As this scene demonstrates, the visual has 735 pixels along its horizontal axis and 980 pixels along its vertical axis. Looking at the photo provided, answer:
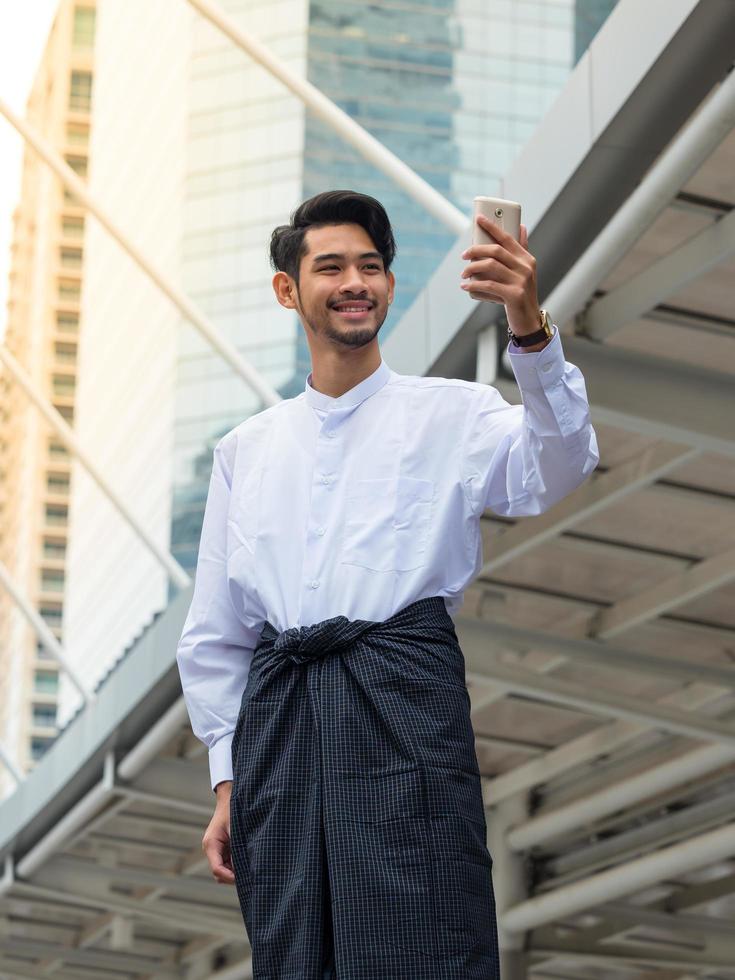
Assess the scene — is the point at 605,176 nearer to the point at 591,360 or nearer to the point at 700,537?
the point at 591,360

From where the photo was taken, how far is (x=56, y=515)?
4205 inches

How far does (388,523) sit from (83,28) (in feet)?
348

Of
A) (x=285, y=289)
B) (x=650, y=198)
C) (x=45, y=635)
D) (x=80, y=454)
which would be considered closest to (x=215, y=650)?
(x=285, y=289)

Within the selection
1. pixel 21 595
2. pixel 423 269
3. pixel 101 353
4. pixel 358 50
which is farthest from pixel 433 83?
pixel 21 595

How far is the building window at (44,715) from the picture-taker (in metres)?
101

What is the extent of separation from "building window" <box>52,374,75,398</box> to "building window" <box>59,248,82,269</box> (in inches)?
308

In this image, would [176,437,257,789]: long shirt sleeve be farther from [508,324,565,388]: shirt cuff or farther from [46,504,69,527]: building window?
[46,504,69,527]: building window

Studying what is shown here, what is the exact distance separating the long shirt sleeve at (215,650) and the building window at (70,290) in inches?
4314

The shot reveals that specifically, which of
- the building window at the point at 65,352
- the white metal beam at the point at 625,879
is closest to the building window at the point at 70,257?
the building window at the point at 65,352

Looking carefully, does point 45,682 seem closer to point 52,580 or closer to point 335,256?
point 52,580

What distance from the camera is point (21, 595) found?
1712cm

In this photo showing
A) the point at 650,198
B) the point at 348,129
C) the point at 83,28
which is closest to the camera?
the point at 650,198

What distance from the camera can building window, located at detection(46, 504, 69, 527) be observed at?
349 ft

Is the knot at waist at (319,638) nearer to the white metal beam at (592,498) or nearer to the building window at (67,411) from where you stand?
the white metal beam at (592,498)
